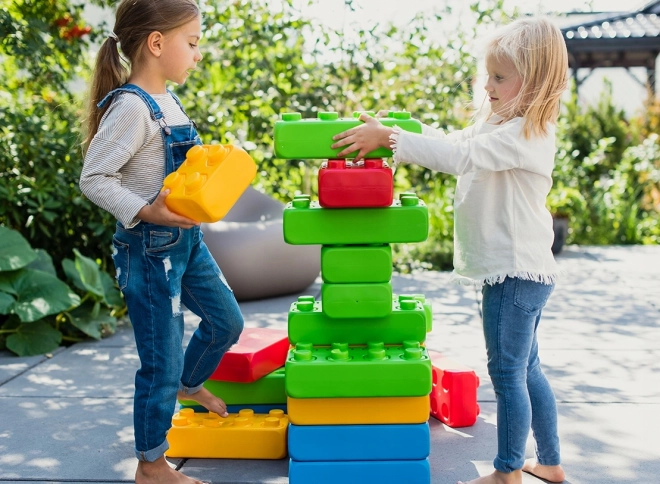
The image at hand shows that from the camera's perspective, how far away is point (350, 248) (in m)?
2.67

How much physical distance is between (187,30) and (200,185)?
640 mm

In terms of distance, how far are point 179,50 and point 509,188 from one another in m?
1.18

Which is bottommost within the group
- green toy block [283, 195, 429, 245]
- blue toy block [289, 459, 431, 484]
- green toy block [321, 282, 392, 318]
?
blue toy block [289, 459, 431, 484]

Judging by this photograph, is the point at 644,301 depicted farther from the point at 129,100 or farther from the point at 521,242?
the point at 129,100

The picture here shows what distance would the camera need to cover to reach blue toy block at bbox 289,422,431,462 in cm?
265

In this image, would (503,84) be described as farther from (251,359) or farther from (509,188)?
(251,359)

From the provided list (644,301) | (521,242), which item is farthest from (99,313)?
(644,301)

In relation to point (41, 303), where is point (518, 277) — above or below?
above

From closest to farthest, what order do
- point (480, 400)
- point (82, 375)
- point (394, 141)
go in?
point (394, 141) < point (480, 400) < point (82, 375)

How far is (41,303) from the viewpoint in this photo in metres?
4.62

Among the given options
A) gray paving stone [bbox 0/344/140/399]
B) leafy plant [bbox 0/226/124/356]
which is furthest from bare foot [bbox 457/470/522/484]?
leafy plant [bbox 0/226/124/356]

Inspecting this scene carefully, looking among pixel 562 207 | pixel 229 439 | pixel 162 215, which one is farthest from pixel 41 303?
pixel 562 207

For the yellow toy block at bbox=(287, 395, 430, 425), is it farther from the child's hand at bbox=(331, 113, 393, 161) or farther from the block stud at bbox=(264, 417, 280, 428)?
the child's hand at bbox=(331, 113, 393, 161)

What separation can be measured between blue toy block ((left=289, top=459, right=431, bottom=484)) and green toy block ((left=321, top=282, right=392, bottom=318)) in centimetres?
50
